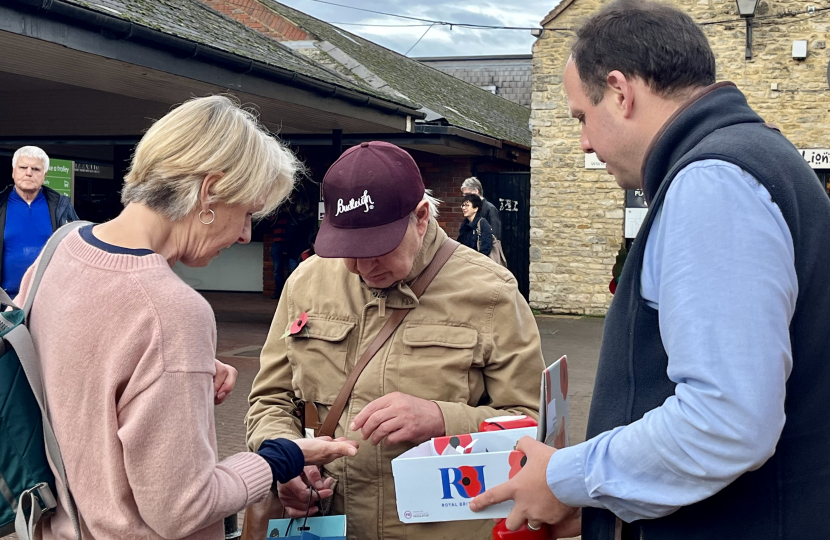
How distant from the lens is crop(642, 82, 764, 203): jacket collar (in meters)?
1.45

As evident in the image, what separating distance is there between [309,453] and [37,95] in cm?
957

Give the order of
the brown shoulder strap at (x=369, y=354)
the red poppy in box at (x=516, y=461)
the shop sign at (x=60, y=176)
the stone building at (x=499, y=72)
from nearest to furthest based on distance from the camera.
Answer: the red poppy in box at (x=516, y=461), the brown shoulder strap at (x=369, y=354), the shop sign at (x=60, y=176), the stone building at (x=499, y=72)

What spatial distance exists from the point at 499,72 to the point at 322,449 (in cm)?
3657

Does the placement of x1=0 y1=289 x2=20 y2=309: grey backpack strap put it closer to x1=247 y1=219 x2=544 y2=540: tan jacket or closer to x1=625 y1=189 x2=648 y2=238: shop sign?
x1=247 y1=219 x2=544 y2=540: tan jacket

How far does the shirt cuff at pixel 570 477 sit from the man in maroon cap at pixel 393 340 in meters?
0.68

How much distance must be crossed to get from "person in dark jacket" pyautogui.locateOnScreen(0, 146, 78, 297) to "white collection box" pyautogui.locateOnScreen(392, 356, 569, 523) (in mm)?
5997

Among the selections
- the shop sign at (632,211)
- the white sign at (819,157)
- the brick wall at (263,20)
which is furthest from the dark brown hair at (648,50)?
the brick wall at (263,20)

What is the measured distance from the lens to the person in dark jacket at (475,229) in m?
9.99

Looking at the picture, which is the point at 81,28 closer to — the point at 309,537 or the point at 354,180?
the point at 354,180

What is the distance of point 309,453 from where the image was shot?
6.70 ft

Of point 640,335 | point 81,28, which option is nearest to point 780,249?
point 640,335

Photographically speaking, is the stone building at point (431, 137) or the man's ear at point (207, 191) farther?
the stone building at point (431, 137)

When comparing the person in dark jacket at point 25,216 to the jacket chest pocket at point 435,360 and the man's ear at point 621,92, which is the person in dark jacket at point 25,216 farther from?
the man's ear at point 621,92

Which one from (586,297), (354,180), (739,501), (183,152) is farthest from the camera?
(586,297)
